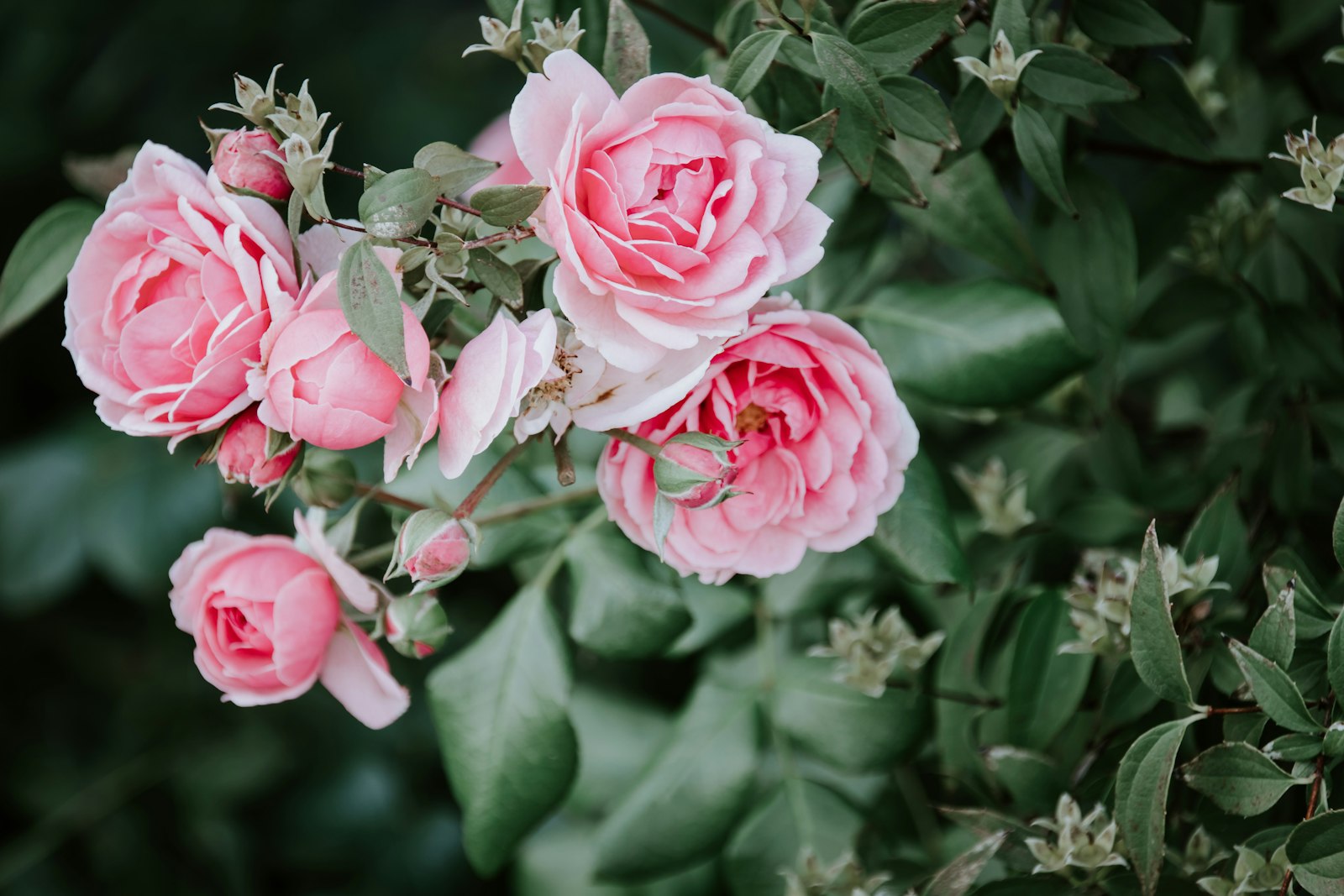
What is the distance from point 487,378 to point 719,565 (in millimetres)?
144

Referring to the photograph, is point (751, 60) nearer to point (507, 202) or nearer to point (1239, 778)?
point (507, 202)

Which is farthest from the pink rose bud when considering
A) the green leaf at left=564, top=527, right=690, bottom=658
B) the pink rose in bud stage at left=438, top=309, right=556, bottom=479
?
the green leaf at left=564, top=527, right=690, bottom=658

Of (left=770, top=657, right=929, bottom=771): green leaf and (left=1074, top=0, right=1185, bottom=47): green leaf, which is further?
(left=770, top=657, right=929, bottom=771): green leaf

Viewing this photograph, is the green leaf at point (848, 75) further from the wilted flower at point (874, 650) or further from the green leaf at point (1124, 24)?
the wilted flower at point (874, 650)

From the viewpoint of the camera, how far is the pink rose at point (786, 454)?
487mm

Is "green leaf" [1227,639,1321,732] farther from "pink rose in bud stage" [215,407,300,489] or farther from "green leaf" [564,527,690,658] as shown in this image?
"pink rose in bud stage" [215,407,300,489]

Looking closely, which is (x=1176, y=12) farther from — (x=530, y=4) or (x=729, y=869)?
(x=729, y=869)

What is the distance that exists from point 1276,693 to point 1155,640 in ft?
0.17

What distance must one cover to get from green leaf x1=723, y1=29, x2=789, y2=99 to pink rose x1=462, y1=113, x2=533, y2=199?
0.47ft

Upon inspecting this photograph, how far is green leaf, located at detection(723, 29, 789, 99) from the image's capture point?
0.48 m

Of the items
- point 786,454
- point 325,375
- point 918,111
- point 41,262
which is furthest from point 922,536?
point 41,262

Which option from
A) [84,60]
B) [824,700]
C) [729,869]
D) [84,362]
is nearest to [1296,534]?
[824,700]

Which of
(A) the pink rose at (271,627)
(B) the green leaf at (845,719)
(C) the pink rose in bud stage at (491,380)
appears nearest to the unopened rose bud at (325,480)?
(A) the pink rose at (271,627)

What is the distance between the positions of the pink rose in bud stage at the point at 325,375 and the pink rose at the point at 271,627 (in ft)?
0.34
